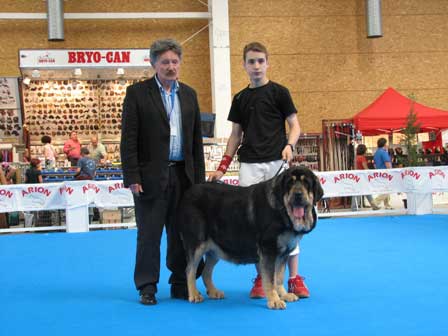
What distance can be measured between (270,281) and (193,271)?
67 centimetres

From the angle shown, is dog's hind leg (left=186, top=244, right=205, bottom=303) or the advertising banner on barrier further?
the advertising banner on barrier

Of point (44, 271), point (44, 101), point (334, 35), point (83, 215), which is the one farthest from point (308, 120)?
point (44, 271)

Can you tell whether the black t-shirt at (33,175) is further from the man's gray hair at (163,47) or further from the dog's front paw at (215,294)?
the dog's front paw at (215,294)

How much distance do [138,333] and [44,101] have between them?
1496 centimetres

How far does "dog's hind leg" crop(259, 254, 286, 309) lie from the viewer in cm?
439

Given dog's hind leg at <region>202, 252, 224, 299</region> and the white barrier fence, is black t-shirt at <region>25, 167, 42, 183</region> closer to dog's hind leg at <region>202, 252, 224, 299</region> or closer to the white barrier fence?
the white barrier fence

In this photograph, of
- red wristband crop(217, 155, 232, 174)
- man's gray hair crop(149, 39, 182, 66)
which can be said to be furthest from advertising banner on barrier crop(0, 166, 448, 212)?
man's gray hair crop(149, 39, 182, 66)

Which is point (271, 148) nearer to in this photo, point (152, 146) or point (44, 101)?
point (152, 146)

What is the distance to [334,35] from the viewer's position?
808 inches

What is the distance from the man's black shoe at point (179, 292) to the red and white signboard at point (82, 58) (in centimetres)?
1119

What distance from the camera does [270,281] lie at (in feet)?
14.6

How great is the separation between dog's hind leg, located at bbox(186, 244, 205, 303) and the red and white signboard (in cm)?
1141

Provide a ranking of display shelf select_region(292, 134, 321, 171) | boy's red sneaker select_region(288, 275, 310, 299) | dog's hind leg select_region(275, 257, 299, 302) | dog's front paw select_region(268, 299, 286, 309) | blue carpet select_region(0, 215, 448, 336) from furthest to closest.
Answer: display shelf select_region(292, 134, 321, 171) < boy's red sneaker select_region(288, 275, 310, 299) < dog's hind leg select_region(275, 257, 299, 302) < dog's front paw select_region(268, 299, 286, 309) < blue carpet select_region(0, 215, 448, 336)

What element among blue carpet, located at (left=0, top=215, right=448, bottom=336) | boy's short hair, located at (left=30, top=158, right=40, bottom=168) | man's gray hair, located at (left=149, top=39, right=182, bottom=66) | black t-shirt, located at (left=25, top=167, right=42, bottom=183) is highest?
man's gray hair, located at (left=149, top=39, right=182, bottom=66)
